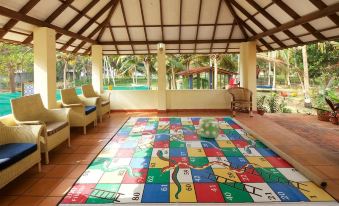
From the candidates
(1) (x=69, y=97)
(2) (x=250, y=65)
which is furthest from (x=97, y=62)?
(2) (x=250, y=65)

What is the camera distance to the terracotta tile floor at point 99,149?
137 inches

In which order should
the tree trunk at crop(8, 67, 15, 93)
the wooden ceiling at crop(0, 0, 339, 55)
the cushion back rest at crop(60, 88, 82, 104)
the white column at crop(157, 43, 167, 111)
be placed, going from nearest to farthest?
the wooden ceiling at crop(0, 0, 339, 55) < the cushion back rest at crop(60, 88, 82, 104) < the white column at crop(157, 43, 167, 111) < the tree trunk at crop(8, 67, 15, 93)

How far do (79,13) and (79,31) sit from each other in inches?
42.2

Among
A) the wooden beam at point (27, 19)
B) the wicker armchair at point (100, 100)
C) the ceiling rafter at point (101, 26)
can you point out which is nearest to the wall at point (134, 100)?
the wicker armchair at point (100, 100)

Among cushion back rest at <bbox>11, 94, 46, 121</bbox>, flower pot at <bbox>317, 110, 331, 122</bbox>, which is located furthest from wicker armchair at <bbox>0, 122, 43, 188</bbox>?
flower pot at <bbox>317, 110, 331, 122</bbox>

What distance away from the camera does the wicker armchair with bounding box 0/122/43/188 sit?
3318mm

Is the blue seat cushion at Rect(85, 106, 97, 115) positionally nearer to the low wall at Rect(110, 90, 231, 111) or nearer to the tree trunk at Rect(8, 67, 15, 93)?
the low wall at Rect(110, 90, 231, 111)

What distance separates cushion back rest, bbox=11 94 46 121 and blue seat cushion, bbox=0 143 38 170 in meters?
0.98

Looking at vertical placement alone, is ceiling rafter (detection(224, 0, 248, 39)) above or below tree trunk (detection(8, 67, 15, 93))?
above

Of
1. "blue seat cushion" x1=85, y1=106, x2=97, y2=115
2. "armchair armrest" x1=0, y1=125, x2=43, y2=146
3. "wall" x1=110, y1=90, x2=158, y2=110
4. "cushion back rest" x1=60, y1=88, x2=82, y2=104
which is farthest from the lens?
"wall" x1=110, y1=90, x2=158, y2=110

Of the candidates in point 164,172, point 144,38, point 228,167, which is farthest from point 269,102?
point 164,172

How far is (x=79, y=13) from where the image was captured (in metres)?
6.83

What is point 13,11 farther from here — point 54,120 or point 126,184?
point 126,184

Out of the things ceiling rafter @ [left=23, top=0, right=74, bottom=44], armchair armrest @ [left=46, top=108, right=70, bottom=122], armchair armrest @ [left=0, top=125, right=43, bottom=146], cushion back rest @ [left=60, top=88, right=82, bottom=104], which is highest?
ceiling rafter @ [left=23, top=0, right=74, bottom=44]
